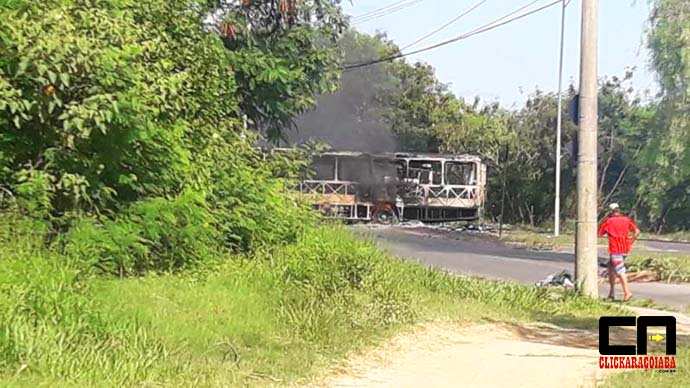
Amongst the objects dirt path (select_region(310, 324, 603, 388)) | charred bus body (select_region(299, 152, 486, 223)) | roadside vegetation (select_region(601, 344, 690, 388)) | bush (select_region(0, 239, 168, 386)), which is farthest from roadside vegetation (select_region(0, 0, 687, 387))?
charred bus body (select_region(299, 152, 486, 223))

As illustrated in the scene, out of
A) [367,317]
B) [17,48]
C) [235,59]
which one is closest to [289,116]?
[235,59]

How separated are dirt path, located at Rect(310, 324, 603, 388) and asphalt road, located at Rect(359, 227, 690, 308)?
11.6 feet

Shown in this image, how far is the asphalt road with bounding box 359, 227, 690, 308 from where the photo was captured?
1786 centimetres

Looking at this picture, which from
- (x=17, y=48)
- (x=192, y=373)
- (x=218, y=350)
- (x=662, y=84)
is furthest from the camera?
(x=662, y=84)

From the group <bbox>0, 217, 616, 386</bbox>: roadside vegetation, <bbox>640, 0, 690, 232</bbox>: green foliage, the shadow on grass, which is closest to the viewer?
<bbox>0, 217, 616, 386</bbox>: roadside vegetation

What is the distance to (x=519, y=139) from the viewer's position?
4750cm

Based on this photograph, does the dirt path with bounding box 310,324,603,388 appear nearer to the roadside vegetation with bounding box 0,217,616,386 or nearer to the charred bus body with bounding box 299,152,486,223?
the roadside vegetation with bounding box 0,217,616,386

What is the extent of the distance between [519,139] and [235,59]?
3359 centimetres

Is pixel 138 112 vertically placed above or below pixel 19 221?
above

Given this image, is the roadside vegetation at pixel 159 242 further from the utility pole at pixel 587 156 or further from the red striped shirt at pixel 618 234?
the red striped shirt at pixel 618 234

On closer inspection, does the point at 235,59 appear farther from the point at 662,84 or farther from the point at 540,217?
the point at 540,217

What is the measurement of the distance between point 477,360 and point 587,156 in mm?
6338

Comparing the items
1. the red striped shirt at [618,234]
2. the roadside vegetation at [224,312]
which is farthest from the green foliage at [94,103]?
the red striped shirt at [618,234]

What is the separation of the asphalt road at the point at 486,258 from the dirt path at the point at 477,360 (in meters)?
3.54
